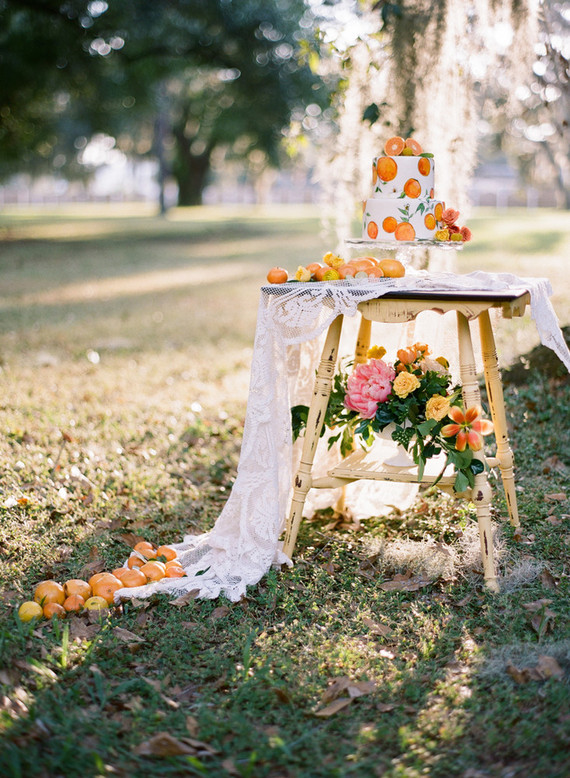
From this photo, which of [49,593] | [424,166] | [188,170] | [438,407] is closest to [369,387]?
[438,407]

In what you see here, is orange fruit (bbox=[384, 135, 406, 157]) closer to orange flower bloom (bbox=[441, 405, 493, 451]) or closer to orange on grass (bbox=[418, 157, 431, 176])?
orange on grass (bbox=[418, 157, 431, 176])

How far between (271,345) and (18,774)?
1.75m

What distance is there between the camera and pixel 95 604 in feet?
10.0

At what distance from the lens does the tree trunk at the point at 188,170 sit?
2873 centimetres

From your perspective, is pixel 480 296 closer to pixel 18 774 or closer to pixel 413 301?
pixel 413 301

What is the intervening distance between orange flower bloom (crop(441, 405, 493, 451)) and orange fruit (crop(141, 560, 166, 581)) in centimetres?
125

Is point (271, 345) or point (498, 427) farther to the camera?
point (498, 427)

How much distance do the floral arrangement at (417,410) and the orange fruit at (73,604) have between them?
125cm

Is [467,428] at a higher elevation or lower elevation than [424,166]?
lower

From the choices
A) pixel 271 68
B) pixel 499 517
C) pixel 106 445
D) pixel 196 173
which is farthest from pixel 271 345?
pixel 196 173

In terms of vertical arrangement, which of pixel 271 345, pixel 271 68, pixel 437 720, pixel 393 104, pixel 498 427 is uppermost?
pixel 271 68

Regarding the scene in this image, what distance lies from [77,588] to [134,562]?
327mm

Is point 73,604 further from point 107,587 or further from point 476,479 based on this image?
point 476,479

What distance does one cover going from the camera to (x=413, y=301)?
3041mm
